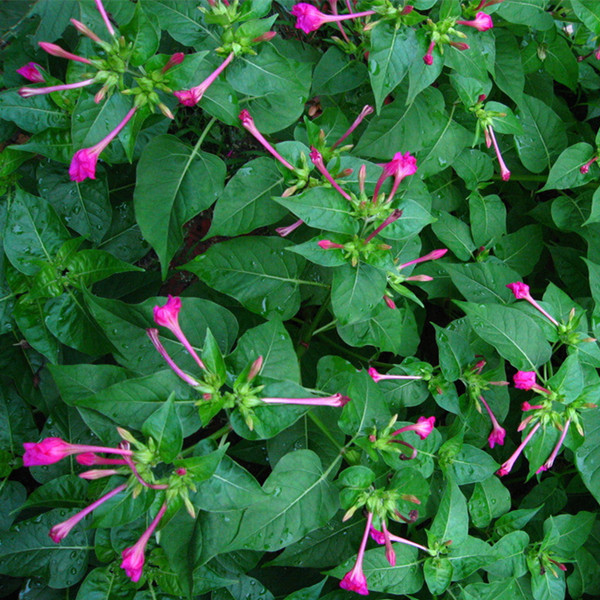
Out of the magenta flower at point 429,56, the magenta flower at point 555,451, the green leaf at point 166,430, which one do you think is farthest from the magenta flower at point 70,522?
the magenta flower at point 429,56

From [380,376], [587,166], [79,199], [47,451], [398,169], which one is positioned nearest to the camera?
[47,451]

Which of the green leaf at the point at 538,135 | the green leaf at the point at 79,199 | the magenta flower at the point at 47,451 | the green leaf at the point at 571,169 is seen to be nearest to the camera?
the magenta flower at the point at 47,451

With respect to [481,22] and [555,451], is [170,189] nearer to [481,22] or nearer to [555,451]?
[481,22]

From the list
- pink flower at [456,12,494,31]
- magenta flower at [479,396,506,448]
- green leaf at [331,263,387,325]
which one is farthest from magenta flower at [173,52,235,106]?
magenta flower at [479,396,506,448]

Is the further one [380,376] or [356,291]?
[380,376]

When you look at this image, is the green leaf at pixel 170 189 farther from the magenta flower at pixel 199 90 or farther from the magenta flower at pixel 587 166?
the magenta flower at pixel 587 166

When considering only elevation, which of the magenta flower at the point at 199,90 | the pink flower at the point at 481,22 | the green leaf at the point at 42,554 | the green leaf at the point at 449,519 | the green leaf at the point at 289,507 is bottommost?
the green leaf at the point at 42,554

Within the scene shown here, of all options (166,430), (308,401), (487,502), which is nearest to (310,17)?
(308,401)

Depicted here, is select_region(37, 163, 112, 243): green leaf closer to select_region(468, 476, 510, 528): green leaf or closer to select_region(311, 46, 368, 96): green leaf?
select_region(311, 46, 368, 96): green leaf
